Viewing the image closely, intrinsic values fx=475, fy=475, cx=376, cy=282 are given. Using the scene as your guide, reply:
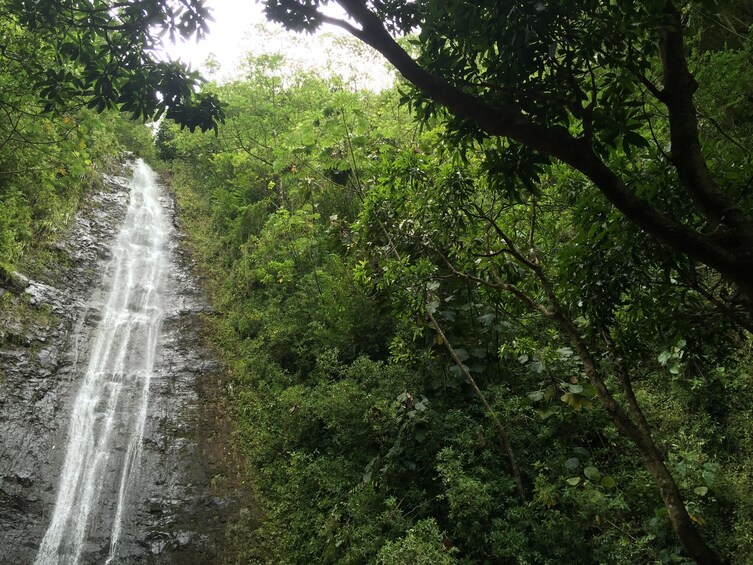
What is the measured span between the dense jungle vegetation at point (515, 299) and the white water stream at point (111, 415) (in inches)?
87.5

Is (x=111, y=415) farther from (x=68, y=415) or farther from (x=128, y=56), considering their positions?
(x=128, y=56)

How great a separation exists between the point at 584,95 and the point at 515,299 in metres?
3.73

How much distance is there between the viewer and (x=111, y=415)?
1040cm

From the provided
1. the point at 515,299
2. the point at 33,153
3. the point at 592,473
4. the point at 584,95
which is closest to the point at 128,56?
the point at 584,95

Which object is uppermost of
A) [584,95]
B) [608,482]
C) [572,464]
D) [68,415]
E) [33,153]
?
[33,153]

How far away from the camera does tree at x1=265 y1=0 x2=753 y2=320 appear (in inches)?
102

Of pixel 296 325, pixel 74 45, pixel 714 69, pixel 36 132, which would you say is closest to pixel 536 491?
pixel 714 69

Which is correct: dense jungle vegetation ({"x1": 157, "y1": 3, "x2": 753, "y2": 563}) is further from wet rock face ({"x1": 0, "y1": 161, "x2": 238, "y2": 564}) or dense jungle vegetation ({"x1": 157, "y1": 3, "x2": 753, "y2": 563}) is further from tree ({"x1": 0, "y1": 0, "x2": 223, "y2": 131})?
tree ({"x1": 0, "y1": 0, "x2": 223, "y2": 131})

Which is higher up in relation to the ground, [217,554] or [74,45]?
[74,45]

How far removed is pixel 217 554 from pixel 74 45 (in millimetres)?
7327

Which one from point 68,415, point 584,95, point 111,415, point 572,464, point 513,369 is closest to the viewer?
point 584,95

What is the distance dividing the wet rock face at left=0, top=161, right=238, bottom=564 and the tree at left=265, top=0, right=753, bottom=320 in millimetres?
7888

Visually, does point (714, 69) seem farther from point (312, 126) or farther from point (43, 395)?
point (43, 395)

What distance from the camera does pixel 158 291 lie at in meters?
15.6
